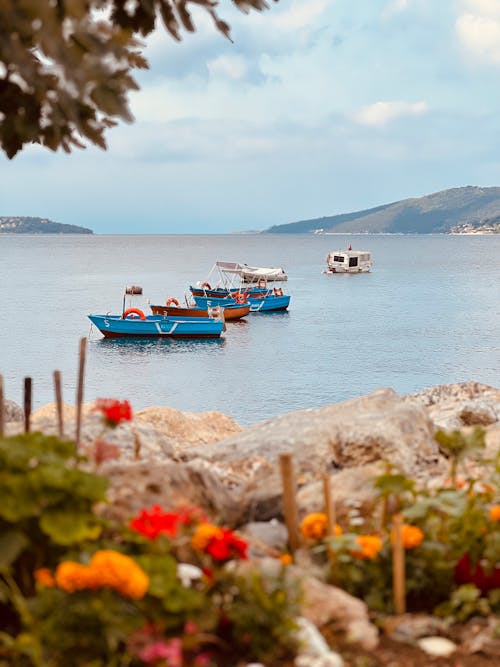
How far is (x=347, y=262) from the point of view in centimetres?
11312

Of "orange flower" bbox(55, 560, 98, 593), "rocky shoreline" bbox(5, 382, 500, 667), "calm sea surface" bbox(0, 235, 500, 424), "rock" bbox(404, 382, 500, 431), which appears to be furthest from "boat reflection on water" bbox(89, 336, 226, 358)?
"orange flower" bbox(55, 560, 98, 593)

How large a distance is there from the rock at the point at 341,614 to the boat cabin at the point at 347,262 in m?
111

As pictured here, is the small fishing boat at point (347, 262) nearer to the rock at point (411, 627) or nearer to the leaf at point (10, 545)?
the rock at point (411, 627)

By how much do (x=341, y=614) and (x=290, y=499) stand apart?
695 mm

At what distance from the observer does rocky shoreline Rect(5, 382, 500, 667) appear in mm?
3668

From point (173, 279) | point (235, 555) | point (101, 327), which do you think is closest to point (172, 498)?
point (235, 555)

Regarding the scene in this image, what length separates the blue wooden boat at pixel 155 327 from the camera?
50469mm

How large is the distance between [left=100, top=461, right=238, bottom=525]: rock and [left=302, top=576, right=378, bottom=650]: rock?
3.10 feet

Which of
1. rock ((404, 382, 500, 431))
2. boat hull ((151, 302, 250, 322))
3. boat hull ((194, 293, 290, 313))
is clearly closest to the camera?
rock ((404, 382, 500, 431))

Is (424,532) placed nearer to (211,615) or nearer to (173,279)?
(211,615)

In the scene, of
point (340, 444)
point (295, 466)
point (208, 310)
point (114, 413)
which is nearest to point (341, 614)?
point (114, 413)

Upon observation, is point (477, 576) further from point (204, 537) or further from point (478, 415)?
point (478, 415)

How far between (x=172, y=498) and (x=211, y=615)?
3.47 feet

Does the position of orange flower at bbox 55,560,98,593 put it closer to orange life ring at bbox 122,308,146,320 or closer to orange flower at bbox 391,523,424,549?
orange flower at bbox 391,523,424,549
